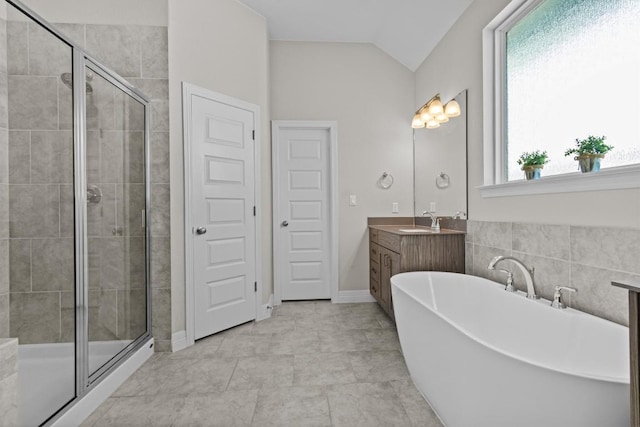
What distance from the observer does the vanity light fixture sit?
2.67 metres

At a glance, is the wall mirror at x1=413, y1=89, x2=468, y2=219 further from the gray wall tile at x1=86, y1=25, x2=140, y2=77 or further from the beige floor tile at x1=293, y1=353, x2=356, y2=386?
the gray wall tile at x1=86, y1=25, x2=140, y2=77

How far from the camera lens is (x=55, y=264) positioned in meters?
1.66

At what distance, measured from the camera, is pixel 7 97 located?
5.53 ft

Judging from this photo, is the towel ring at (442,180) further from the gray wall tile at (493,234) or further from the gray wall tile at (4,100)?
the gray wall tile at (4,100)

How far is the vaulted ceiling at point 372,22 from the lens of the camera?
284 centimetres

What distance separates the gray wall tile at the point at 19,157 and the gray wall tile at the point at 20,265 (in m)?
0.34

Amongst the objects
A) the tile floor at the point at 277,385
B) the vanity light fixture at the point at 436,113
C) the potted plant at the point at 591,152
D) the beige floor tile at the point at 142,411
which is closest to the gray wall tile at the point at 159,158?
the tile floor at the point at 277,385

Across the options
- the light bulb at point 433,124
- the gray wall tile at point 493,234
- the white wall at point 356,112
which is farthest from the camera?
the white wall at point 356,112

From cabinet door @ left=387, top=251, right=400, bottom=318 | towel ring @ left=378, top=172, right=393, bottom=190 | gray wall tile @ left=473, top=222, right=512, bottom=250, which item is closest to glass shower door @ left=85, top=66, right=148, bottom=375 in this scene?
cabinet door @ left=387, top=251, right=400, bottom=318

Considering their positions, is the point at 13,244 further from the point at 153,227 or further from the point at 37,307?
the point at 153,227

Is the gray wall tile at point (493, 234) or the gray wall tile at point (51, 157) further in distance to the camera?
the gray wall tile at point (493, 234)

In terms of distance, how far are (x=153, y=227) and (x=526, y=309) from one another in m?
2.53

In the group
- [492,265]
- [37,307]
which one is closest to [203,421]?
[37,307]

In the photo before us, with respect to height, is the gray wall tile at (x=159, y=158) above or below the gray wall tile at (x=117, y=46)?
below
